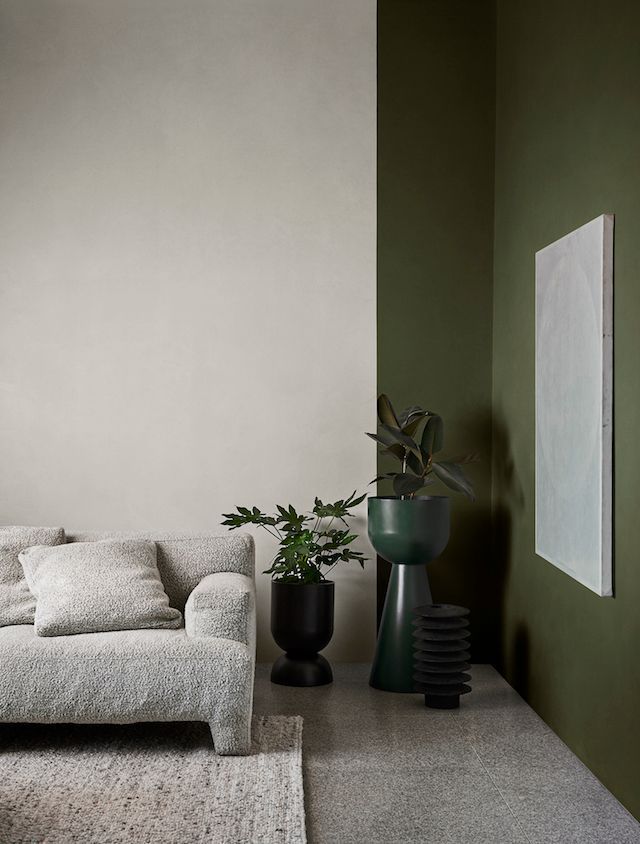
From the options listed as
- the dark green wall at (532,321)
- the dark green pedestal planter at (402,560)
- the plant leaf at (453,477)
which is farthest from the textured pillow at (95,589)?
the dark green wall at (532,321)

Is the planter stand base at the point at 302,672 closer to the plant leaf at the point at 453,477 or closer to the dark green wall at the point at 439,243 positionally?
the dark green wall at the point at 439,243

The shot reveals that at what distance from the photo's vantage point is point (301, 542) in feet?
13.0

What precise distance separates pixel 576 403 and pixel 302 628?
1.57 m

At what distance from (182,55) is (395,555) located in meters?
2.50

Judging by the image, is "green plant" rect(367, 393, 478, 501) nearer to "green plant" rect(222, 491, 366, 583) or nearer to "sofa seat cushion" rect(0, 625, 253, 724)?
"green plant" rect(222, 491, 366, 583)

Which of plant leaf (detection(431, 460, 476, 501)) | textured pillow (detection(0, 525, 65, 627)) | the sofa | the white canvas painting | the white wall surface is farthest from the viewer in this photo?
the white wall surface

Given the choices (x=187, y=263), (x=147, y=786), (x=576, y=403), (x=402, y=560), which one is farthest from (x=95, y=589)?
(x=576, y=403)

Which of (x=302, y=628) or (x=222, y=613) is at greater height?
(x=222, y=613)

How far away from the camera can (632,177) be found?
2664 millimetres

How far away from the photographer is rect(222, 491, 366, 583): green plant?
3986 mm

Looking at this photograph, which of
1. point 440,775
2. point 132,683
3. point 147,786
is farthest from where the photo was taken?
point 132,683

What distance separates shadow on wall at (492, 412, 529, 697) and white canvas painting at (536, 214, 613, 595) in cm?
46

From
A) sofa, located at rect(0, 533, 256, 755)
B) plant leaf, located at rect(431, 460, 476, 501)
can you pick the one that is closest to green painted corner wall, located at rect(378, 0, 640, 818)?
plant leaf, located at rect(431, 460, 476, 501)

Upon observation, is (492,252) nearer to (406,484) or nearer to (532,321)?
(532,321)
